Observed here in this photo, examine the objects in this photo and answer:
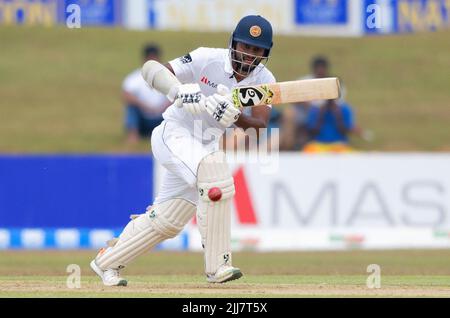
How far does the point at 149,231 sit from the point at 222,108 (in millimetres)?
927

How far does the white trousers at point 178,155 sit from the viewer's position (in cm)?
722

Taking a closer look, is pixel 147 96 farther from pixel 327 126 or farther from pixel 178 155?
pixel 178 155

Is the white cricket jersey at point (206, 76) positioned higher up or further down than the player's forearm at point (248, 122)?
higher up

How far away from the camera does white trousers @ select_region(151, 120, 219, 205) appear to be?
284 inches

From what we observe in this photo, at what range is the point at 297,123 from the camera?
48.1 feet

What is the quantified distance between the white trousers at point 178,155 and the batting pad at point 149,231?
0.21 ft

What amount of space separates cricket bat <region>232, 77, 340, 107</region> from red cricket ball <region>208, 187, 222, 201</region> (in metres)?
0.51

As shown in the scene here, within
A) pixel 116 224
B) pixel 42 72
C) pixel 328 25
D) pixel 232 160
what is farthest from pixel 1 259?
pixel 42 72

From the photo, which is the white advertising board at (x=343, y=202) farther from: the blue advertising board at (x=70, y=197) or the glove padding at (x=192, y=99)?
the glove padding at (x=192, y=99)

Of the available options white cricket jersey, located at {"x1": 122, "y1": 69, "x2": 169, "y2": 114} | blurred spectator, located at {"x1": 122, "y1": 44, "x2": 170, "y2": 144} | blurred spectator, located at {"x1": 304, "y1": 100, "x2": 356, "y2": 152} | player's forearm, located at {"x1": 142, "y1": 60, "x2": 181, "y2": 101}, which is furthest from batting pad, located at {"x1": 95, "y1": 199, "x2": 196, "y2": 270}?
white cricket jersey, located at {"x1": 122, "y1": 69, "x2": 169, "y2": 114}

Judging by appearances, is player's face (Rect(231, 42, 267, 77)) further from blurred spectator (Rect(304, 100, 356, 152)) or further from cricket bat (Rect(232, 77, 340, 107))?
blurred spectator (Rect(304, 100, 356, 152))

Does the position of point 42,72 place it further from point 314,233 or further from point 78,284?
point 78,284

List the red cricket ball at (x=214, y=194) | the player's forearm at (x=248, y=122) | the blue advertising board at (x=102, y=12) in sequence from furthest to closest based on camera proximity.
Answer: the blue advertising board at (x=102, y=12) < the player's forearm at (x=248, y=122) < the red cricket ball at (x=214, y=194)

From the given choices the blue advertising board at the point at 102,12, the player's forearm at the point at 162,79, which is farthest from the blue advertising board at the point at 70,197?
the player's forearm at the point at 162,79
